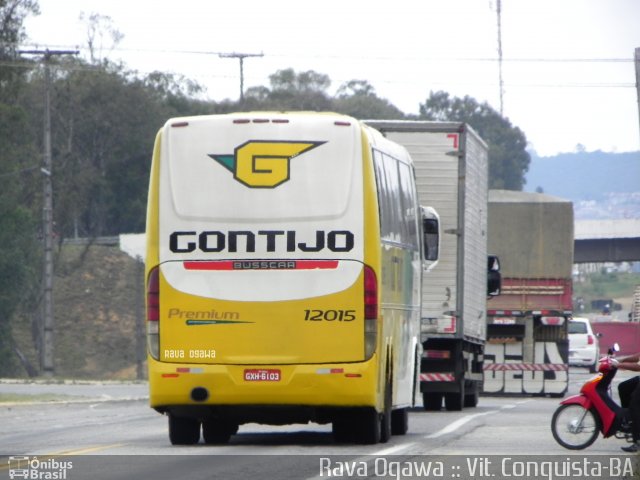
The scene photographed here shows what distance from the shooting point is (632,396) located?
54.5 feet

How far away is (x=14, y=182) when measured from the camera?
222 feet

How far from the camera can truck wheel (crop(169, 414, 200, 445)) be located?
18.3 m

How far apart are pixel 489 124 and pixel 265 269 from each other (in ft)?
498

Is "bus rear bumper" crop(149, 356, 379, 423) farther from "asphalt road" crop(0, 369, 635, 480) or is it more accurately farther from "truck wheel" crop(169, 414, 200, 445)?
"truck wheel" crop(169, 414, 200, 445)

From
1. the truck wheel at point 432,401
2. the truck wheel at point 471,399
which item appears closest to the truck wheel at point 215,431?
the truck wheel at point 432,401

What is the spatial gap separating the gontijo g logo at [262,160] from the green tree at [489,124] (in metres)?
145

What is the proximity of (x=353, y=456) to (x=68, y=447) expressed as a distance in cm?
336

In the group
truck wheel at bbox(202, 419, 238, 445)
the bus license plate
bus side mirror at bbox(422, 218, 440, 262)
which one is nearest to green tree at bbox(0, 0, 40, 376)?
bus side mirror at bbox(422, 218, 440, 262)

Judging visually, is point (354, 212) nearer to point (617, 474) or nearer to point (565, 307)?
point (617, 474)

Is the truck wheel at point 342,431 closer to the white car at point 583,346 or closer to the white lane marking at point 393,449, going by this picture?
the white lane marking at point 393,449

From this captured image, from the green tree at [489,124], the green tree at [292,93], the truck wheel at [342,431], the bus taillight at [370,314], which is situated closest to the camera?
the bus taillight at [370,314]

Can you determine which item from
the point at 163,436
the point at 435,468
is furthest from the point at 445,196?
the point at 435,468

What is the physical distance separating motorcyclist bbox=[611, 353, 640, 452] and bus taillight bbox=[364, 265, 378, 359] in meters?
2.42

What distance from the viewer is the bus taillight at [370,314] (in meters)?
17.4
